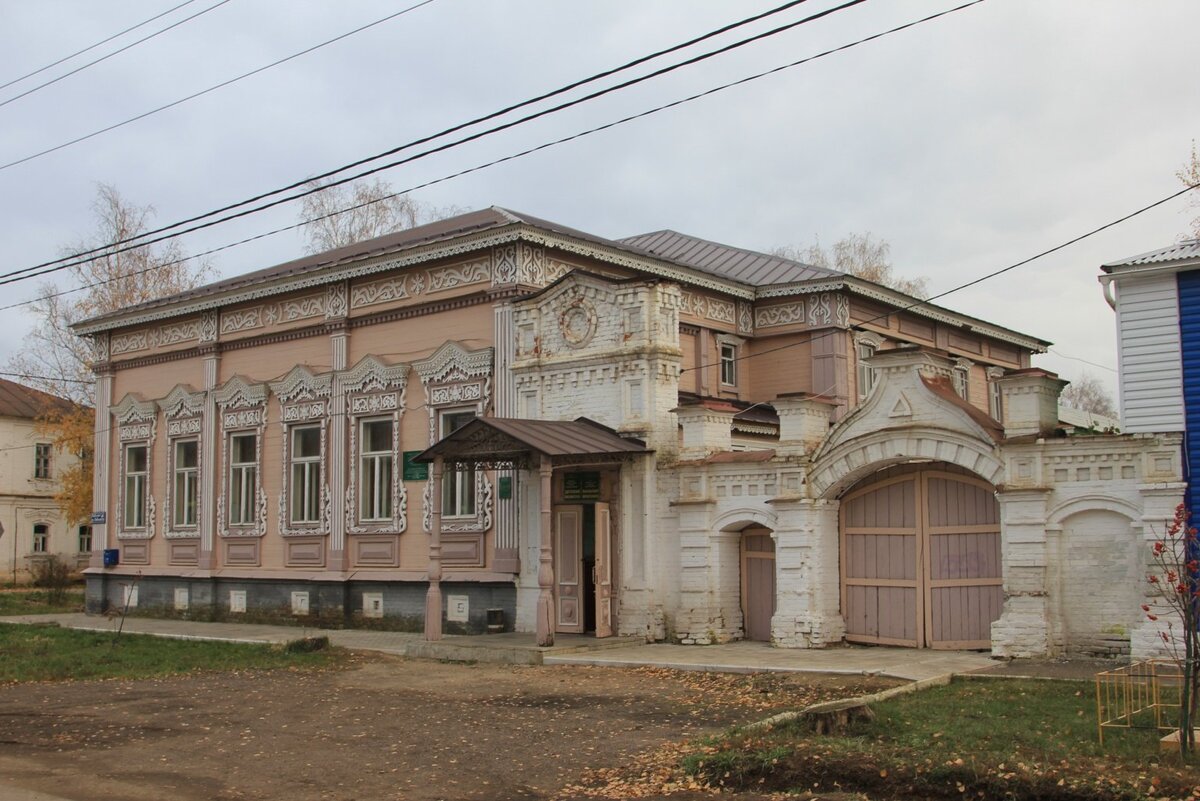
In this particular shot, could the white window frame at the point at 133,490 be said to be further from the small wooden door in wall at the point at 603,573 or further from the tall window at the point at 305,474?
the small wooden door in wall at the point at 603,573

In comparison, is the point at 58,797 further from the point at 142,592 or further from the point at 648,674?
the point at 142,592

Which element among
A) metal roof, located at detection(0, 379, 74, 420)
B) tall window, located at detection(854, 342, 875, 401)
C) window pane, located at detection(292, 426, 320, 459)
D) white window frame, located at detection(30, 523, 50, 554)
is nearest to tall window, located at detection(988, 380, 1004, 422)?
tall window, located at detection(854, 342, 875, 401)

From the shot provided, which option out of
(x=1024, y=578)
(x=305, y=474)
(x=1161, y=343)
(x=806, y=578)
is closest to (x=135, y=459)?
(x=305, y=474)

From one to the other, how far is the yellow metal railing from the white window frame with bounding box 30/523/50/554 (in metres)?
49.5

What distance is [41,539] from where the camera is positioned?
52.1 metres

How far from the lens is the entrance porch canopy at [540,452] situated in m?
17.8

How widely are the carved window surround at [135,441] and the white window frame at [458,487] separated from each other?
9.98 metres

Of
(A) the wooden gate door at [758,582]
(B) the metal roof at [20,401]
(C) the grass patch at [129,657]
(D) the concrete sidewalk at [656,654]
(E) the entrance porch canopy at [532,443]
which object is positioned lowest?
(C) the grass patch at [129,657]

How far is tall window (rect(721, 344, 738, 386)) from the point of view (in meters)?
24.5

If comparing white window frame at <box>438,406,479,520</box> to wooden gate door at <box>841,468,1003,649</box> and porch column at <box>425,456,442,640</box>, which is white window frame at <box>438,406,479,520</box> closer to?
porch column at <box>425,456,442,640</box>

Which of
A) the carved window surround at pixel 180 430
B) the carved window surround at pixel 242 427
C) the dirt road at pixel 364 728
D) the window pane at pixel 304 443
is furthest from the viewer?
the carved window surround at pixel 180 430

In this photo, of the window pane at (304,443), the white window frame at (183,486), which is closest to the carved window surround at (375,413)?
the window pane at (304,443)

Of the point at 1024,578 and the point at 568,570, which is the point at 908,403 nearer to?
the point at 1024,578

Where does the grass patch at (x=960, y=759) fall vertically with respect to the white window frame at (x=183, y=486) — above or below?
below
